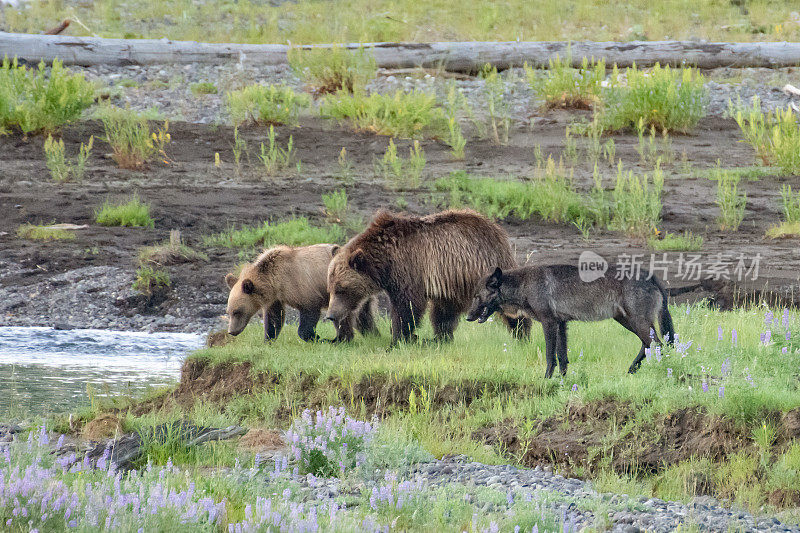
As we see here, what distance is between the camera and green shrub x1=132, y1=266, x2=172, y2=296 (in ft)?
42.5

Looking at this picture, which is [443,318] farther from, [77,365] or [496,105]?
[496,105]

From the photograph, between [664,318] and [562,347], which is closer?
[664,318]

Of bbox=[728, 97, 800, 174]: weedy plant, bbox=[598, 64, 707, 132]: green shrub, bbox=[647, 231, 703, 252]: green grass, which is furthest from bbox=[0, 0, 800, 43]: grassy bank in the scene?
bbox=[647, 231, 703, 252]: green grass

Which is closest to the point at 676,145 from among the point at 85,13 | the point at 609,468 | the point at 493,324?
the point at 493,324

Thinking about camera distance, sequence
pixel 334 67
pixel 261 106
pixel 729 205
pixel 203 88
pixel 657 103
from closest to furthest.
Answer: pixel 729 205 → pixel 657 103 → pixel 261 106 → pixel 203 88 → pixel 334 67

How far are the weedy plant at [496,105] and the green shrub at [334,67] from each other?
7.19 feet

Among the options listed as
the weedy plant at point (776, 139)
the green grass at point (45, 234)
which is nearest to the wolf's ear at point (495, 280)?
the green grass at point (45, 234)

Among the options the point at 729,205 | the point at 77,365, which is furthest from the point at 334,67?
the point at 77,365

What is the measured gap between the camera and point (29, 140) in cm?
1698

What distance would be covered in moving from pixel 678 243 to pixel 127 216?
25.2ft

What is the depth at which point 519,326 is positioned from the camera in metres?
9.07

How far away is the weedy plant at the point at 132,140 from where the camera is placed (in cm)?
1647

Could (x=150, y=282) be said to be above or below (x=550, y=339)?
below

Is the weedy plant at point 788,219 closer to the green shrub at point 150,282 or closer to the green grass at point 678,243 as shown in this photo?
the green grass at point 678,243
